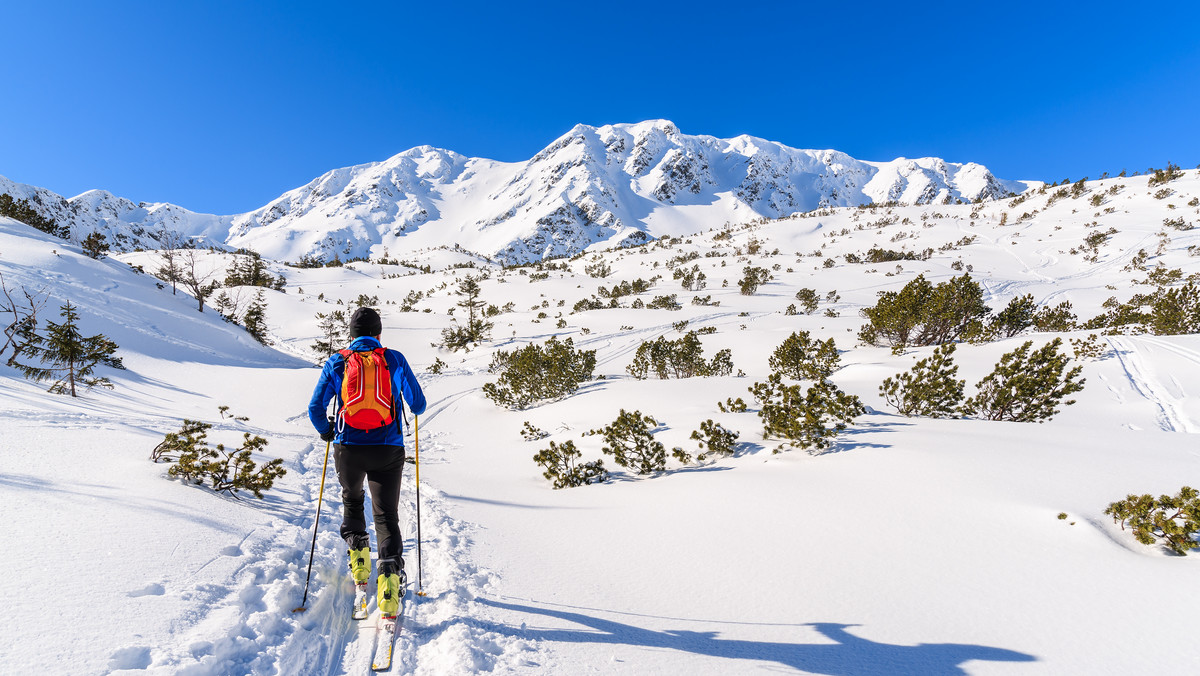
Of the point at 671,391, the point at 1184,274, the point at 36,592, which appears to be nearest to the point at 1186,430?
the point at 671,391

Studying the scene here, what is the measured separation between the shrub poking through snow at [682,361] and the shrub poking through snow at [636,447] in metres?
6.49

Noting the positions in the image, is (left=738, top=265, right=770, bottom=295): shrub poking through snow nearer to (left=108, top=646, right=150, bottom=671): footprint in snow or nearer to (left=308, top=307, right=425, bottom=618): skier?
(left=308, top=307, right=425, bottom=618): skier

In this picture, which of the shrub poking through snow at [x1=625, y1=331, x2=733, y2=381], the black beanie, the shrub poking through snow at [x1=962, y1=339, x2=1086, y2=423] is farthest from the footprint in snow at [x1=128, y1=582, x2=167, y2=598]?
the shrub poking through snow at [x1=625, y1=331, x2=733, y2=381]

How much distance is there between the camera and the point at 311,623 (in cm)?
279

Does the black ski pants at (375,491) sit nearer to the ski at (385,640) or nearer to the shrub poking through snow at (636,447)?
the ski at (385,640)

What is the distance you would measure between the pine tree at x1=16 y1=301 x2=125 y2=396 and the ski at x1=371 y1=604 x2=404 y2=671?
7.86 meters

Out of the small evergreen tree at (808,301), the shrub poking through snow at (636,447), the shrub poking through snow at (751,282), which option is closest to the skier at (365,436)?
the shrub poking through snow at (636,447)

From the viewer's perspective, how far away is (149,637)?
2.13 metres

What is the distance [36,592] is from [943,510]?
20.1 feet

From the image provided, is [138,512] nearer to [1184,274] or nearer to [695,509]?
[695,509]

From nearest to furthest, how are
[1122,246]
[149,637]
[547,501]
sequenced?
[149,637] → [547,501] → [1122,246]

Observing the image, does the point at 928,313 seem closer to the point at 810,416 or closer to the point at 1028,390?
the point at 1028,390

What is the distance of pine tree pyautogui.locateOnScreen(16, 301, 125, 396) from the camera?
6832 millimetres

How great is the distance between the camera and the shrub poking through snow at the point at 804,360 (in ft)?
30.1
